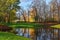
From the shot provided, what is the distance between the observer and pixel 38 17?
225 ft

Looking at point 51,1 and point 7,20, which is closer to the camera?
point 7,20

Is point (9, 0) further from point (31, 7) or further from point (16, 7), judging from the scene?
point (31, 7)

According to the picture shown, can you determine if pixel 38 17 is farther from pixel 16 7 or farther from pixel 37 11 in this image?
pixel 16 7

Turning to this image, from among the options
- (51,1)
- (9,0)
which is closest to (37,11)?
(51,1)

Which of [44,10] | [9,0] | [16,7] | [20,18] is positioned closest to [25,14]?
[20,18]

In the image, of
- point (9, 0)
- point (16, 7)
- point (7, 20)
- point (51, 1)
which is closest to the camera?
point (9, 0)

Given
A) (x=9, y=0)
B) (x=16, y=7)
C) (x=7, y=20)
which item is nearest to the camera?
(x=9, y=0)

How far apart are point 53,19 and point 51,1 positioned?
6.57 m

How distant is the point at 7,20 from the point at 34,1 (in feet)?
42.7

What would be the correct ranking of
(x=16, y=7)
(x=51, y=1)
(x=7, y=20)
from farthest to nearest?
1. (x=51, y=1)
2. (x=7, y=20)
3. (x=16, y=7)

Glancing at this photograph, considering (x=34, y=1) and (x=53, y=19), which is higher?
(x=34, y=1)

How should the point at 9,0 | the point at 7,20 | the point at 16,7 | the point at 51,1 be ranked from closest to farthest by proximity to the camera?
the point at 9,0 < the point at 16,7 < the point at 7,20 < the point at 51,1

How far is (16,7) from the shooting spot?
158ft

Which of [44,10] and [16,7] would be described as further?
[44,10]
